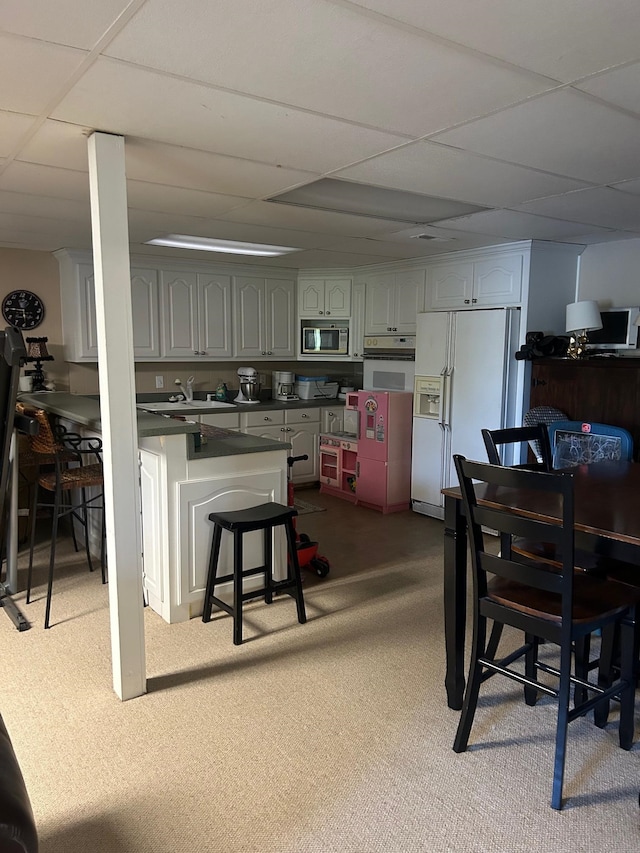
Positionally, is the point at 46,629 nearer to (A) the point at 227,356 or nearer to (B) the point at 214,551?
(B) the point at 214,551

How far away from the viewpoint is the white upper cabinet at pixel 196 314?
5.54m

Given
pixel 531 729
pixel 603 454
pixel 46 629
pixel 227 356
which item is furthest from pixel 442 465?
pixel 46 629

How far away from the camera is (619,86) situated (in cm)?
183

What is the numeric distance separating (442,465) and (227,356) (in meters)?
2.34

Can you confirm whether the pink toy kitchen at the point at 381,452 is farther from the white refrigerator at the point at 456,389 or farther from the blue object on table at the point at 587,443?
the blue object on table at the point at 587,443

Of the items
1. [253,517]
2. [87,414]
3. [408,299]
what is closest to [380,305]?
[408,299]

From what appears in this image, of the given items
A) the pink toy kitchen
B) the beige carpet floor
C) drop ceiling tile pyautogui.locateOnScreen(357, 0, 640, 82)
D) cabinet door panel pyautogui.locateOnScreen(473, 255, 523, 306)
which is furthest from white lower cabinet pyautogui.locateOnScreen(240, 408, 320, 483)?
drop ceiling tile pyautogui.locateOnScreen(357, 0, 640, 82)

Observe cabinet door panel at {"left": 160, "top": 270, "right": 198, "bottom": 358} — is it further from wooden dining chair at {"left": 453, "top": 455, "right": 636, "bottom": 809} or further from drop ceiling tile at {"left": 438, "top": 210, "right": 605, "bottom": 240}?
wooden dining chair at {"left": 453, "top": 455, "right": 636, "bottom": 809}

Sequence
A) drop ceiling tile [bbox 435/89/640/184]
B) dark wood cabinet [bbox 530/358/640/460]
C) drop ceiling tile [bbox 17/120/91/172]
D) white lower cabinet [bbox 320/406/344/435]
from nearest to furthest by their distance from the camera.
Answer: drop ceiling tile [bbox 435/89/640/184], drop ceiling tile [bbox 17/120/91/172], dark wood cabinet [bbox 530/358/640/460], white lower cabinet [bbox 320/406/344/435]

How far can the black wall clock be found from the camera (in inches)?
196

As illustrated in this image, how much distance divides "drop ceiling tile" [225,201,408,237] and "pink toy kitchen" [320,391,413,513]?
1731 millimetres

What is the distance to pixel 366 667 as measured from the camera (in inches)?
112

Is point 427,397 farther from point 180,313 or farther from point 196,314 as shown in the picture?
point 180,313

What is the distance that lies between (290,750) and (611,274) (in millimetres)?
4019
